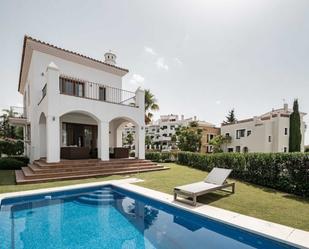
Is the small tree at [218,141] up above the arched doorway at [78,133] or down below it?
below

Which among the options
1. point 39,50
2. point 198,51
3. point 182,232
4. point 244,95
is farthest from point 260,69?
point 39,50

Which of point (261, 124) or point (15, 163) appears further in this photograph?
point (261, 124)

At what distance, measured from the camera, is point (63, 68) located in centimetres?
1719

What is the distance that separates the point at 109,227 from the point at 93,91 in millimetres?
14824

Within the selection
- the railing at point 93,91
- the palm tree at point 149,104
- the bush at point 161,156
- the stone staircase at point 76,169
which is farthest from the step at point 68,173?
the palm tree at point 149,104

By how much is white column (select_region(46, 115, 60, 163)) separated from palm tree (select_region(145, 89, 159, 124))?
14.3 metres

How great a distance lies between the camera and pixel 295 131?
2997cm

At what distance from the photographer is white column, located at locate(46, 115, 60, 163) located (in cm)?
1317

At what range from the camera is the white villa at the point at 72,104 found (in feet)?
44.5

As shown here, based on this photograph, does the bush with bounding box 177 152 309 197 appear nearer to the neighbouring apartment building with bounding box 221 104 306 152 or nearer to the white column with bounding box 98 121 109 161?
the white column with bounding box 98 121 109 161

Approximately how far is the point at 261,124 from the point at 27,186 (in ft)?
113

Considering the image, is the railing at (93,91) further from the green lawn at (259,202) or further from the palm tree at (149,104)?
the green lawn at (259,202)

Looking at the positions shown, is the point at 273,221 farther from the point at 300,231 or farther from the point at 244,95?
the point at 244,95

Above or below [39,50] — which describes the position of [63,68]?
below
